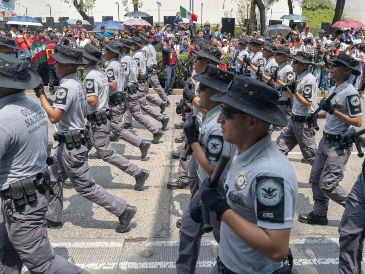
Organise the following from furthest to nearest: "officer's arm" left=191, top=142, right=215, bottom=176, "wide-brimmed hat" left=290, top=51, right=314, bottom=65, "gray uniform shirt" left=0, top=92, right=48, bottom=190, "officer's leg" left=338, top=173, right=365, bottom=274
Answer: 1. "wide-brimmed hat" left=290, top=51, right=314, bottom=65
2. "officer's leg" left=338, top=173, right=365, bottom=274
3. "officer's arm" left=191, top=142, right=215, bottom=176
4. "gray uniform shirt" left=0, top=92, right=48, bottom=190

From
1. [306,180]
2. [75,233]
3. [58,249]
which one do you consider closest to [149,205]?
[75,233]

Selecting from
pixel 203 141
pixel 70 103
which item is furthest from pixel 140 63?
pixel 203 141

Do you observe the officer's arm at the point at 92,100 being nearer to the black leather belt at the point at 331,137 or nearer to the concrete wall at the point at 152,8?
the black leather belt at the point at 331,137

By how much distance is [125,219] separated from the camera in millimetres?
5109

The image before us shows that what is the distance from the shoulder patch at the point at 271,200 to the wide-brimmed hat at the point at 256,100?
327 millimetres

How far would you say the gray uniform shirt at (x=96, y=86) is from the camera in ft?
19.7

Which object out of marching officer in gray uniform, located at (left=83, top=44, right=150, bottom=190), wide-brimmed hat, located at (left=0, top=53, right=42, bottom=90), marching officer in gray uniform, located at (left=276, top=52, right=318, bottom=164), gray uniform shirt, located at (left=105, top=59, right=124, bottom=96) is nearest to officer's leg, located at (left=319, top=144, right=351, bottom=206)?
Answer: marching officer in gray uniform, located at (left=276, top=52, right=318, bottom=164)

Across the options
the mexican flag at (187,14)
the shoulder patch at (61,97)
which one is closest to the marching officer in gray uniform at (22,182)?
the shoulder patch at (61,97)

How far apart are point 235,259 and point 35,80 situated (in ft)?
6.85

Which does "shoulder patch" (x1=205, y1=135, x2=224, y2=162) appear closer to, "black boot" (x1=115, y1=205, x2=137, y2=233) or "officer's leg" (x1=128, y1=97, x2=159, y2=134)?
"black boot" (x1=115, y1=205, x2=137, y2=233)

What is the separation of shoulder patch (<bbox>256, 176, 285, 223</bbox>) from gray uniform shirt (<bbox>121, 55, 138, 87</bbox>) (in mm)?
7092

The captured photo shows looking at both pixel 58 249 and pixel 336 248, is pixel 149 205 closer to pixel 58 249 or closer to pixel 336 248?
pixel 58 249

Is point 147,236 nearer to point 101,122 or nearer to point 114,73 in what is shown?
point 101,122

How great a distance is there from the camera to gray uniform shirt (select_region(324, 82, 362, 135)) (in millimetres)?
4910
